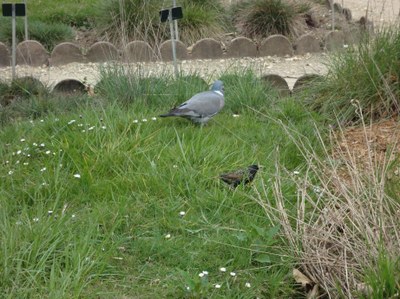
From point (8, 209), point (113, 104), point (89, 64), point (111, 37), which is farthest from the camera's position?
point (111, 37)

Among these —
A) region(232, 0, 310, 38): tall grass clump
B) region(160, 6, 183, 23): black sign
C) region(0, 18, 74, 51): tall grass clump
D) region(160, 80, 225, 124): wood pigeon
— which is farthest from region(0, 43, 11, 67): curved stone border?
region(160, 80, 225, 124): wood pigeon

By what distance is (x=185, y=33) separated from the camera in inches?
393

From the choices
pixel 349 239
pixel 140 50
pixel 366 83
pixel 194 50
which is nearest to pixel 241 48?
pixel 194 50

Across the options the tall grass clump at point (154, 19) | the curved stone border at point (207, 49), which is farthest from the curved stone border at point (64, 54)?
the curved stone border at point (207, 49)

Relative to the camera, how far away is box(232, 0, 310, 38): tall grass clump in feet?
34.0

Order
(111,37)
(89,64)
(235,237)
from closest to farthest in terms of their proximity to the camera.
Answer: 1. (235,237)
2. (89,64)
3. (111,37)

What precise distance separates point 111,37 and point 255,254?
6.18 metres

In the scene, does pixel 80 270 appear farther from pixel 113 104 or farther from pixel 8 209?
pixel 113 104

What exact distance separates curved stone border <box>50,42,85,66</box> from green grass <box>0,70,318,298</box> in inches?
111

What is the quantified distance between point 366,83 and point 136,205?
2.49 m

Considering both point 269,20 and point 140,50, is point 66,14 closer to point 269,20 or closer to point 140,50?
point 269,20

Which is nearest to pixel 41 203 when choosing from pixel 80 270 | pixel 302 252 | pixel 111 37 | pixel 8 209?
pixel 8 209

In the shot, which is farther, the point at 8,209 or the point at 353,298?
the point at 8,209

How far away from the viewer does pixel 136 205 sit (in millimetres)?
4621
